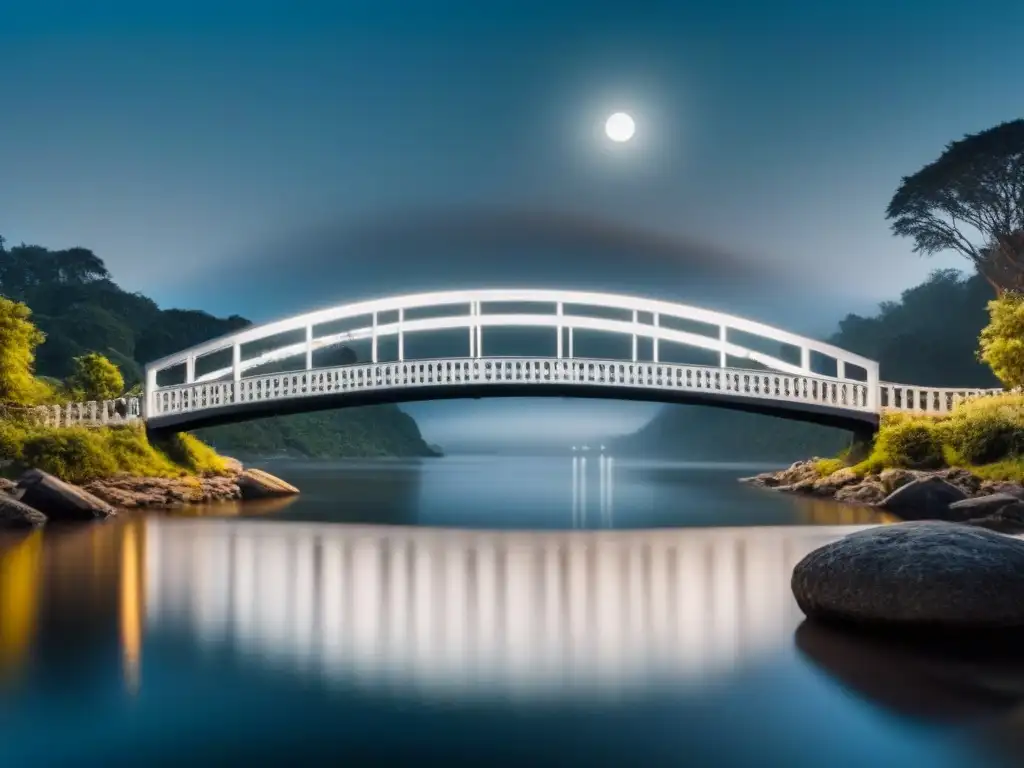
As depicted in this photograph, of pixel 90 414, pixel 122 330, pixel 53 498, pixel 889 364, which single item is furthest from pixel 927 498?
pixel 122 330

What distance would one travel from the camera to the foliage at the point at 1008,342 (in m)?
26.8

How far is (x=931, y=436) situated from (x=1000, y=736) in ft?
76.9

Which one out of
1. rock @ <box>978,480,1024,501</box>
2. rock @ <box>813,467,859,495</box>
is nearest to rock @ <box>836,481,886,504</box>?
rock @ <box>813,467,859,495</box>

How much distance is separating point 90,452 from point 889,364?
8009cm

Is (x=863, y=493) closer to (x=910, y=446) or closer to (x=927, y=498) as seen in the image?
(x=910, y=446)

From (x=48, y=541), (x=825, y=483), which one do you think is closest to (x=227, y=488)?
(x=48, y=541)

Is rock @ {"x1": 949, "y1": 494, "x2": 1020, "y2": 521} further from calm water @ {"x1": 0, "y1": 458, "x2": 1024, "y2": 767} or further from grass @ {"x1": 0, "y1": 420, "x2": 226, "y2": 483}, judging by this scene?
grass @ {"x1": 0, "y1": 420, "x2": 226, "y2": 483}

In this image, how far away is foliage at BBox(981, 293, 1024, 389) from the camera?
26797 mm

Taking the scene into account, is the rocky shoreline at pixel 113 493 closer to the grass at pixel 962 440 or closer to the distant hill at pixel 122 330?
the grass at pixel 962 440

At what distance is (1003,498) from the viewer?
19.9m

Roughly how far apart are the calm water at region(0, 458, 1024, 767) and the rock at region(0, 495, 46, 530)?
421 cm

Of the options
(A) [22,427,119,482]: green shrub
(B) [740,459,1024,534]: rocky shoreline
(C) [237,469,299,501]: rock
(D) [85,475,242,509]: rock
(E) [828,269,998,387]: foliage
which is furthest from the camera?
(E) [828,269,998,387]: foliage

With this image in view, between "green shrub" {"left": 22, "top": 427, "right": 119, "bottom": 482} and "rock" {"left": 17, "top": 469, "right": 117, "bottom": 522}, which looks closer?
"rock" {"left": 17, "top": 469, "right": 117, "bottom": 522}

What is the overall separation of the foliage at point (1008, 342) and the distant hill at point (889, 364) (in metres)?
38.8
